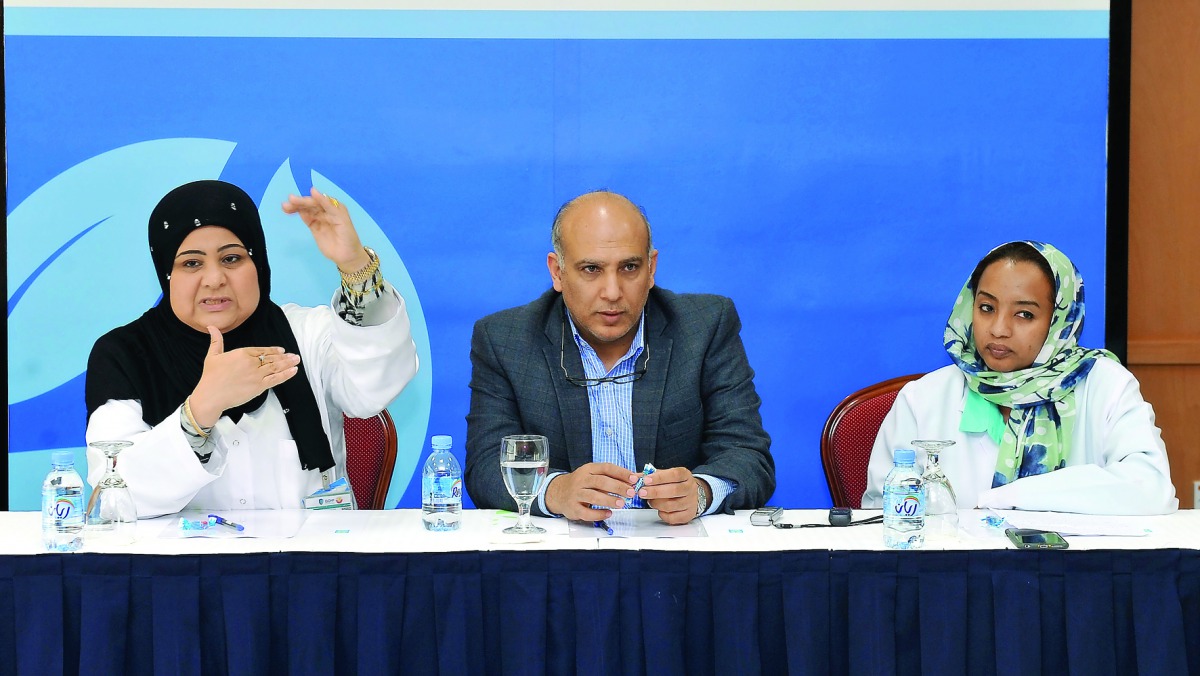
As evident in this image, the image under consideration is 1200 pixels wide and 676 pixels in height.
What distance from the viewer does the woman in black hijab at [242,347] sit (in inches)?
85.3

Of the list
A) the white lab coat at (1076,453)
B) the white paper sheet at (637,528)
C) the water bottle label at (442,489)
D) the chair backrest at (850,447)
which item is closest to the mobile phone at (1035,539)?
the white lab coat at (1076,453)

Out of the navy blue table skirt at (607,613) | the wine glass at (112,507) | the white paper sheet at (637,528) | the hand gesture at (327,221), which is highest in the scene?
the hand gesture at (327,221)

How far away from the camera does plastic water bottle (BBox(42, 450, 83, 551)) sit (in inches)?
67.5

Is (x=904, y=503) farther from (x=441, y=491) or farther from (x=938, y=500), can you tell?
(x=441, y=491)

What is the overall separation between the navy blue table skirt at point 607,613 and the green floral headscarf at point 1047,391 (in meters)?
A: 0.67

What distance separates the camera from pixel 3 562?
1.64 meters

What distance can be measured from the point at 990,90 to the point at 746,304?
1023 millimetres

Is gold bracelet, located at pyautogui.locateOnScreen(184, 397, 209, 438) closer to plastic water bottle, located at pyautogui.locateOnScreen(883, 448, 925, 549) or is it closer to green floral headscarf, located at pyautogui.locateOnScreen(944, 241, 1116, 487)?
plastic water bottle, located at pyautogui.locateOnScreen(883, 448, 925, 549)

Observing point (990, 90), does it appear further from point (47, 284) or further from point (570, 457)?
point (47, 284)

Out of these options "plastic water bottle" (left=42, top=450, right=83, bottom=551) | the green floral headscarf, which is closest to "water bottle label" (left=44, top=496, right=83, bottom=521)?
"plastic water bottle" (left=42, top=450, right=83, bottom=551)

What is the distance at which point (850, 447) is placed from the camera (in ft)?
8.39

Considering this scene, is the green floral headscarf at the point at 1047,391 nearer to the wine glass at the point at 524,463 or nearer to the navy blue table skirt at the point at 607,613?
the navy blue table skirt at the point at 607,613

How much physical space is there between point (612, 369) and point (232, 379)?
2.76 feet

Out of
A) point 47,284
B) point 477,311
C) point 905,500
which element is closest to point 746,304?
point 477,311
